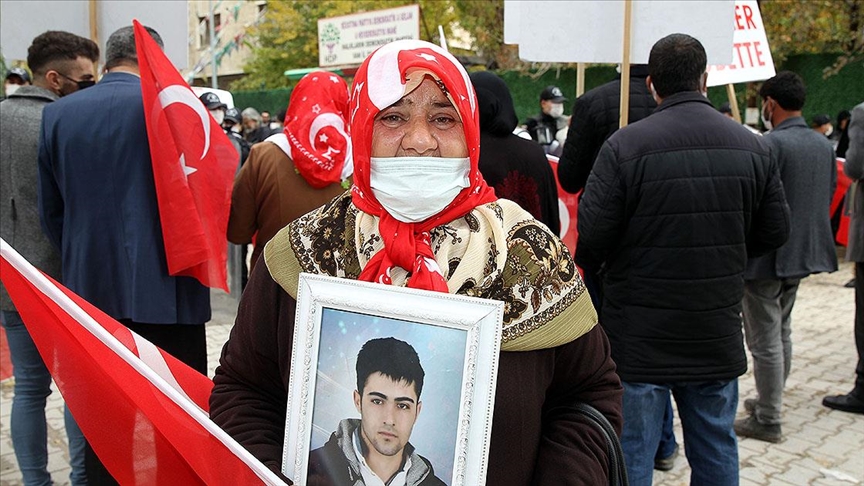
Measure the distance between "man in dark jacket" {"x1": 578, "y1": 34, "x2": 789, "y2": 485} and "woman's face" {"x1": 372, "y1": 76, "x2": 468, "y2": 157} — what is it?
61.2 inches

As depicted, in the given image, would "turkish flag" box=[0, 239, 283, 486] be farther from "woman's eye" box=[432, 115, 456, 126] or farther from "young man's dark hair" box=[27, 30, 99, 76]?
"young man's dark hair" box=[27, 30, 99, 76]

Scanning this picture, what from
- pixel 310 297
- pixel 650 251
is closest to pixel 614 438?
pixel 310 297

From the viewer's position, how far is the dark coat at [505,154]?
3.89m

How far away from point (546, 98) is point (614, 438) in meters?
6.90

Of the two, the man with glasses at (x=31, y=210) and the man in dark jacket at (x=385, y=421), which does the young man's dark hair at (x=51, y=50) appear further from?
the man in dark jacket at (x=385, y=421)

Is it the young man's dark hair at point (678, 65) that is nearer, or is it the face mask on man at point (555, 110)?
the young man's dark hair at point (678, 65)

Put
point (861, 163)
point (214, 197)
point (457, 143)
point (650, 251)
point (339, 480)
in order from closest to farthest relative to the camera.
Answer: point (339, 480) < point (457, 143) < point (650, 251) < point (214, 197) < point (861, 163)

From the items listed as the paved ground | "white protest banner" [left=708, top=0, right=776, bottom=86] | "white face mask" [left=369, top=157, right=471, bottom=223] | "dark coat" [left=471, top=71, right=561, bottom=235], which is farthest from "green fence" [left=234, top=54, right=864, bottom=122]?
"white face mask" [left=369, top=157, right=471, bottom=223]

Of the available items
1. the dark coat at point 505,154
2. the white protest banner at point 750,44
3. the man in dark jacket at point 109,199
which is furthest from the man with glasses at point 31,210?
the white protest banner at point 750,44

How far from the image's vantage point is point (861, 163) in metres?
5.25

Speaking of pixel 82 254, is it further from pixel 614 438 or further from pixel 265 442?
pixel 614 438

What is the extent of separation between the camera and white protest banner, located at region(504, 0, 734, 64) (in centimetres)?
398

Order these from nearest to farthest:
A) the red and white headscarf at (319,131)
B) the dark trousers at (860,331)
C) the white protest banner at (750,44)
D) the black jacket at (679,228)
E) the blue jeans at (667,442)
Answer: the black jacket at (679,228)
the red and white headscarf at (319,131)
the blue jeans at (667,442)
the dark trousers at (860,331)
the white protest banner at (750,44)

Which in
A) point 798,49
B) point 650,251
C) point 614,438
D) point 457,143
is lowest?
point 614,438
